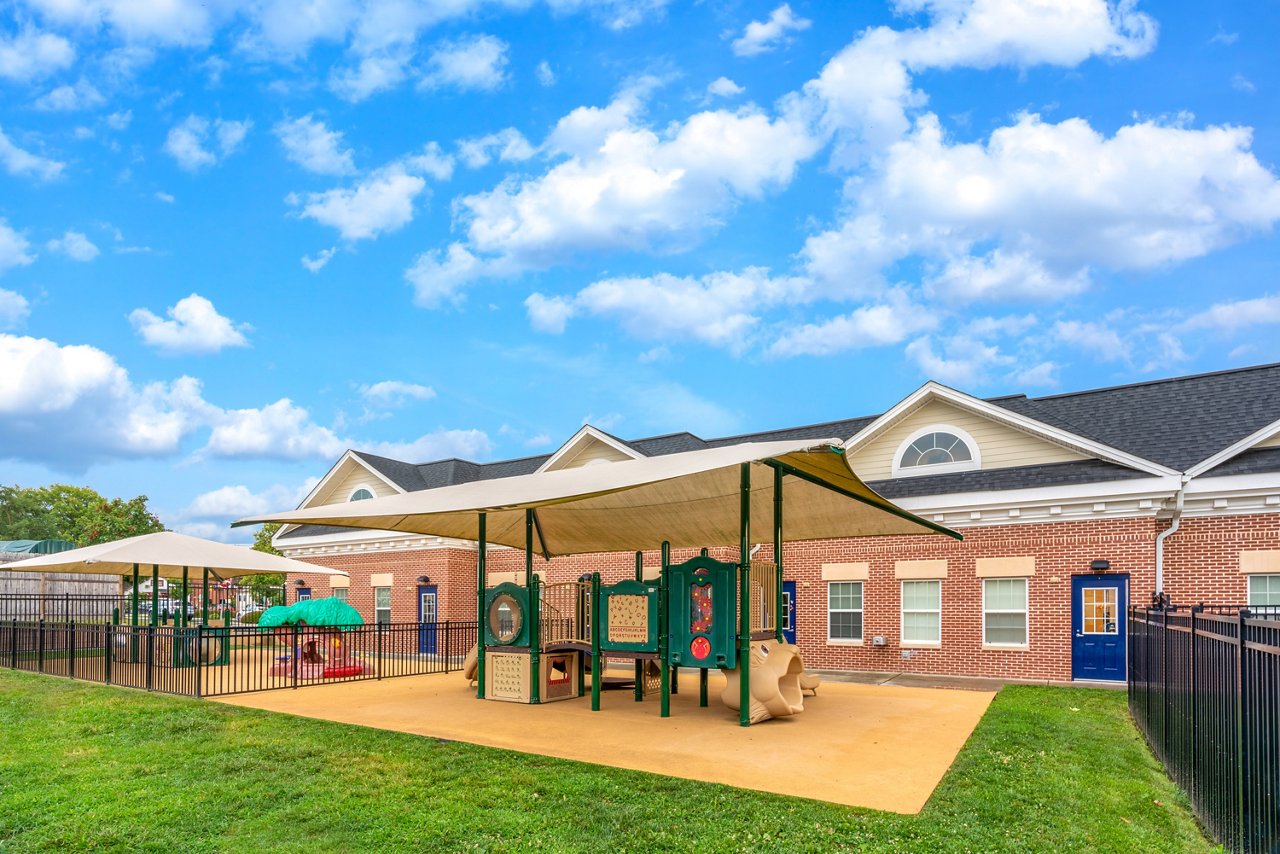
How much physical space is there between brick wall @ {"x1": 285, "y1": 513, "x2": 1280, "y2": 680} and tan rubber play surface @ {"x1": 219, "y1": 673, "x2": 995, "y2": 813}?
9.77 feet

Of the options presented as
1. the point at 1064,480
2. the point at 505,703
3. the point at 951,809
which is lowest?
the point at 505,703

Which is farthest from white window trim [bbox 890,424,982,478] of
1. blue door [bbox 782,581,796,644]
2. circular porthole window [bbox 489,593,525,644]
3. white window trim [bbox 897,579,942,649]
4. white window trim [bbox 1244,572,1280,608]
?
circular porthole window [bbox 489,593,525,644]

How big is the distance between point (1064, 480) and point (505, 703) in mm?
11384

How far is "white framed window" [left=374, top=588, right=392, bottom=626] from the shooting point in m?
27.9

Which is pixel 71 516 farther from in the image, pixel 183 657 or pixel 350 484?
pixel 183 657

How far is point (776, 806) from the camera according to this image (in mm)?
7348

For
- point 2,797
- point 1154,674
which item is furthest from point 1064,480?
point 2,797

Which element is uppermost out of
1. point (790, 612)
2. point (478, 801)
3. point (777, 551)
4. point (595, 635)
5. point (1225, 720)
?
point (777, 551)

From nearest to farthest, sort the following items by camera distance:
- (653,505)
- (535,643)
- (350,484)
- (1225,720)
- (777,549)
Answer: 1. (1225,720)
2. (777,549)
3. (535,643)
4. (653,505)
5. (350,484)

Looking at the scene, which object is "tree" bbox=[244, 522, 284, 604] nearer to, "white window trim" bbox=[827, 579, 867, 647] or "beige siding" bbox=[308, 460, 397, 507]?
"beige siding" bbox=[308, 460, 397, 507]

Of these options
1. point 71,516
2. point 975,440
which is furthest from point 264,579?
point 975,440

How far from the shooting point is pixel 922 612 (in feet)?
62.4

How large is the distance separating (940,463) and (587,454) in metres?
9.43

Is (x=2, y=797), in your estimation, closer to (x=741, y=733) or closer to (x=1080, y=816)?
(x=741, y=733)
